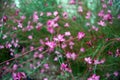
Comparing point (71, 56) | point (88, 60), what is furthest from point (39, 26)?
point (88, 60)

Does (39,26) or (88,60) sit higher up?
(39,26)

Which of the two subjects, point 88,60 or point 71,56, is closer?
point 88,60

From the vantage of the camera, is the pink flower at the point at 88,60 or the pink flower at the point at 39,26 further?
the pink flower at the point at 39,26

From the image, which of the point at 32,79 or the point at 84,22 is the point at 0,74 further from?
the point at 84,22

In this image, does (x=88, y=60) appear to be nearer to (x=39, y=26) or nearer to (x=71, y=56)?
(x=71, y=56)

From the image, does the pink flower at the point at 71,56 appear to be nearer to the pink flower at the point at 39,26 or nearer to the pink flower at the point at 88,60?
the pink flower at the point at 88,60

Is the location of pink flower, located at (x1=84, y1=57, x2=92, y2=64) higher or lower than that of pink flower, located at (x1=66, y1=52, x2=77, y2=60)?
higher

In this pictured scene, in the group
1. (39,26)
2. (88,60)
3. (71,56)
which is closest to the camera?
(88,60)

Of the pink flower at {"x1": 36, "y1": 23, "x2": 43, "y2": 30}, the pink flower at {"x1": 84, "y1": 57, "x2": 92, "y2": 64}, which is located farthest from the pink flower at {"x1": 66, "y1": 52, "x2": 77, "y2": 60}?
the pink flower at {"x1": 36, "y1": 23, "x2": 43, "y2": 30}

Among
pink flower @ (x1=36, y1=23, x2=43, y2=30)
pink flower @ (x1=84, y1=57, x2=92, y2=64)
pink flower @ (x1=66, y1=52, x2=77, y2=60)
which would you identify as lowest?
pink flower @ (x1=66, y1=52, x2=77, y2=60)

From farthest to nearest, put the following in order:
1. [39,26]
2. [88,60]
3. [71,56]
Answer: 1. [39,26]
2. [71,56]
3. [88,60]

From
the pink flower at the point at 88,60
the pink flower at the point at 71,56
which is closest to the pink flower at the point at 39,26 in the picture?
the pink flower at the point at 71,56

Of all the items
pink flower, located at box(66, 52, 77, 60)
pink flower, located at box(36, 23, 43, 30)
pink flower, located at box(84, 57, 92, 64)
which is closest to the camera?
pink flower, located at box(84, 57, 92, 64)

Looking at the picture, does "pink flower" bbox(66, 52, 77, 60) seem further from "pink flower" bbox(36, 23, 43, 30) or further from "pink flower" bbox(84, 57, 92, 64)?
"pink flower" bbox(36, 23, 43, 30)
